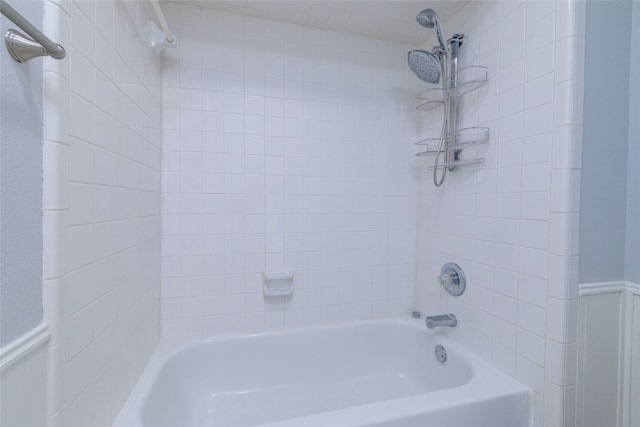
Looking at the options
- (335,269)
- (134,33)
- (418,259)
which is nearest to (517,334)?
(418,259)

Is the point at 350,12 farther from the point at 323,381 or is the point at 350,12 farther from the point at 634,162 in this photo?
the point at 323,381

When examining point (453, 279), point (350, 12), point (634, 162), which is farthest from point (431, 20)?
point (453, 279)

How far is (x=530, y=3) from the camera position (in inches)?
45.8

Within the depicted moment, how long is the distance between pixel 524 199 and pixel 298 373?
59.2 inches

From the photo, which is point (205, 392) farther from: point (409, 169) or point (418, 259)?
point (409, 169)

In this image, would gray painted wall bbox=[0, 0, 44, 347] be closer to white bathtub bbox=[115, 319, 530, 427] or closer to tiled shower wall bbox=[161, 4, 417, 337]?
white bathtub bbox=[115, 319, 530, 427]

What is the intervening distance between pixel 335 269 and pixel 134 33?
153 cm

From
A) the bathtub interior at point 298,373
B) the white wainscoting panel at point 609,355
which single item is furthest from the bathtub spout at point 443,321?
the white wainscoting panel at point 609,355

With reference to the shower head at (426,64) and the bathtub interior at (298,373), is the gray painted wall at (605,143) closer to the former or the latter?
the shower head at (426,64)

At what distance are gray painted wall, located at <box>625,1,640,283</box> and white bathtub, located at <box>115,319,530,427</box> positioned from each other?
672 mm

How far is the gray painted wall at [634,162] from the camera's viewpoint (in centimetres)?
107

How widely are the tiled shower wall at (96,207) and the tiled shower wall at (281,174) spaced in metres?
0.27

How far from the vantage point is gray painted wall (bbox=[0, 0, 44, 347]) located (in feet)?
1.76

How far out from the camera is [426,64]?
1470mm
